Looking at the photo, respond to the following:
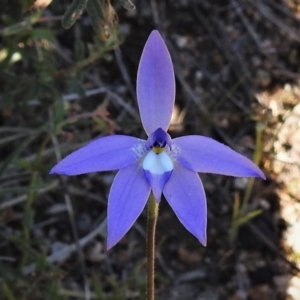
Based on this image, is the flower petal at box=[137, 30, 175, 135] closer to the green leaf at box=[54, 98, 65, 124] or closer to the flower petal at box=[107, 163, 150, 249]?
the flower petal at box=[107, 163, 150, 249]

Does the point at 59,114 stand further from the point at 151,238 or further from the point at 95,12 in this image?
the point at 151,238

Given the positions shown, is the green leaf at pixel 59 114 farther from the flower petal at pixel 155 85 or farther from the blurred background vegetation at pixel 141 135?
the flower petal at pixel 155 85

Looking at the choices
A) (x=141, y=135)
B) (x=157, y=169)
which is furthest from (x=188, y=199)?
(x=141, y=135)

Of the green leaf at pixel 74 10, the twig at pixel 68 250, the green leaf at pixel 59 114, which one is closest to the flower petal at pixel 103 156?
the green leaf at pixel 74 10

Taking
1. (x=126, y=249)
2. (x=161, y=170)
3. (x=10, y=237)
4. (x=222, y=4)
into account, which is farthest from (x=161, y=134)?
(x=222, y=4)

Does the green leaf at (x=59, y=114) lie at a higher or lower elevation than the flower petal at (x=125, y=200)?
lower

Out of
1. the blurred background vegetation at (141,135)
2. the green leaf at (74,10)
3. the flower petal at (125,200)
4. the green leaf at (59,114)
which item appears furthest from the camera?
the blurred background vegetation at (141,135)

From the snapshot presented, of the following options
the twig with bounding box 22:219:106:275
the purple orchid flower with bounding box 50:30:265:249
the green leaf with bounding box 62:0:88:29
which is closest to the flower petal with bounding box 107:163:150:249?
the purple orchid flower with bounding box 50:30:265:249
